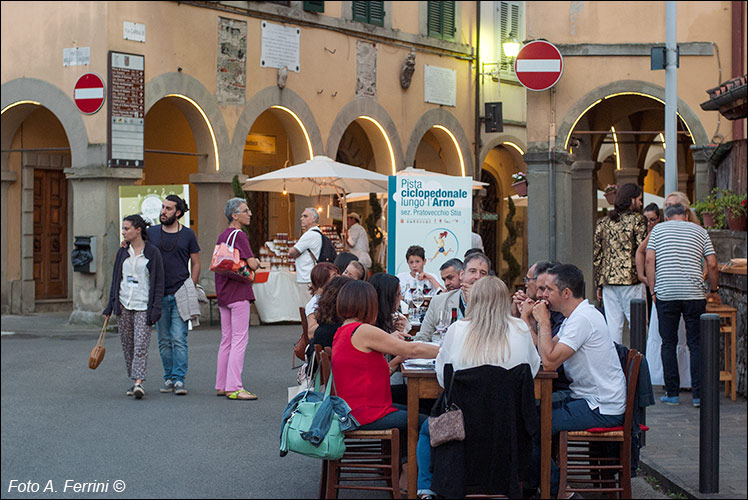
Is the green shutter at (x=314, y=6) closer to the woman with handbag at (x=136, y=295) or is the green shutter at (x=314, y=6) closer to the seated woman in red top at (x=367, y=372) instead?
the woman with handbag at (x=136, y=295)

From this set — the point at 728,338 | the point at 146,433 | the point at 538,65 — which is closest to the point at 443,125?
the point at 538,65

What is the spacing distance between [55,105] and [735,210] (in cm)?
1041

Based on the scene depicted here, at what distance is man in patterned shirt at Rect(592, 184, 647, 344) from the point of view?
989cm

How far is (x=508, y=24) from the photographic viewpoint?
2591 centimetres

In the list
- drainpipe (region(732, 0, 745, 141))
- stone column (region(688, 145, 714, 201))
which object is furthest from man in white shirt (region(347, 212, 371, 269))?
drainpipe (region(732, 0, 745, 141))

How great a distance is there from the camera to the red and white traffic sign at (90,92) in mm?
15852

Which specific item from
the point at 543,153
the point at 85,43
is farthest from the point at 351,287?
the point at 85,43

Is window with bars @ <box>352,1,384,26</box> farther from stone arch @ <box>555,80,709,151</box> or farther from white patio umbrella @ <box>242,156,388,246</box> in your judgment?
stone arch @ <box>555,80,709,151</box>

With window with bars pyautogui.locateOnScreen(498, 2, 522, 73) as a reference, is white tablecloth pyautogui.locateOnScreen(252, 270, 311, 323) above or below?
below

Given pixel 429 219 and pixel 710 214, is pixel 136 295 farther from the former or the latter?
pixel 710 214

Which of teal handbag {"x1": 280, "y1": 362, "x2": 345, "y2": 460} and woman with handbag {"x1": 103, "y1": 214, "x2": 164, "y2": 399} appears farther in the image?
woman with handbag {"x1": 103, "y1": 214, "x2": 164, "y2": 399}

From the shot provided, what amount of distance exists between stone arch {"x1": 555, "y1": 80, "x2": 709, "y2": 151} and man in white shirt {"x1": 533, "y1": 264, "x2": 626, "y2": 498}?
9.35m

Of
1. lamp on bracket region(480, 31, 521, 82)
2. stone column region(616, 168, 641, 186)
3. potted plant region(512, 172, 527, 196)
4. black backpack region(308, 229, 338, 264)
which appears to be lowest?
black backpack region(308, 229, 338, 264)

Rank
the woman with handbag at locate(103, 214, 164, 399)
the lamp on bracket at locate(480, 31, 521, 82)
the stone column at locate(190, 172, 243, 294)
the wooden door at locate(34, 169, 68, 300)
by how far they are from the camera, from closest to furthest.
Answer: the woman with handbag at locate(103, 214, 164, 399) → the stone column at locate(190, 172, 243, 294) → the wooden door at locate(34, 169, 68, 300) → the lamp on bracket at locate(480, 31, 521, 82)
